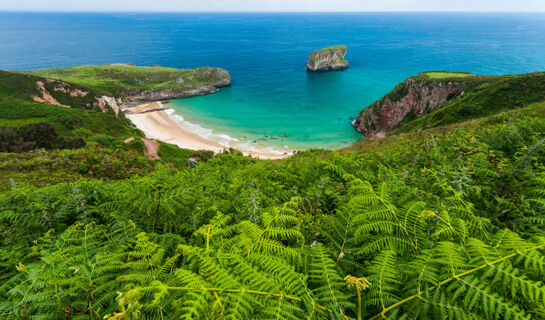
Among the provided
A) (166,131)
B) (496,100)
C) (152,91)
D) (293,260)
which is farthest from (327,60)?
(293,260)

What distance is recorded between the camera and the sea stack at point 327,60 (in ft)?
376

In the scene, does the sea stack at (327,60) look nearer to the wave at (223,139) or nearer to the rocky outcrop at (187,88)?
the rocky outcrop at (187,88)

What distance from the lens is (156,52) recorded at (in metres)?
157

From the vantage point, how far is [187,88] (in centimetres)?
8575

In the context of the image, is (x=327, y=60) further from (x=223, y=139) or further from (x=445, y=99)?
(x=223, y=139)

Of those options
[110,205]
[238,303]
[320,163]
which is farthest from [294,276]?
[320,163]

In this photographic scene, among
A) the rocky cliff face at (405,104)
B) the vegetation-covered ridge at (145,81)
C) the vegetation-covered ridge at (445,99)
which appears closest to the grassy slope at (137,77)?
the vegetation-covered ridge at (145,81)

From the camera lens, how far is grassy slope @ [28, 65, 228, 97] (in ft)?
277

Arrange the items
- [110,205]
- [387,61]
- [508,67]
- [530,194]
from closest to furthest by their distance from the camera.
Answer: [530,194] < [110,205] < [508,67] < [387,61]

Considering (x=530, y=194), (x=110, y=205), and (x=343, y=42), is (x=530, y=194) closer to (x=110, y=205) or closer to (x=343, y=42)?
(x=110, y=205)

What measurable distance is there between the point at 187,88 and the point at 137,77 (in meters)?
24.6

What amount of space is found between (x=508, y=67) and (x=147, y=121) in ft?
496

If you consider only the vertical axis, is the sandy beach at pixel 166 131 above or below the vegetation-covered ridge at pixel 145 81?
below

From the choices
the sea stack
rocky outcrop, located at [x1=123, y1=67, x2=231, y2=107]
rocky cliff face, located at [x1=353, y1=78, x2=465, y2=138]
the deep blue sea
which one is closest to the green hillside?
the deep blue sea
